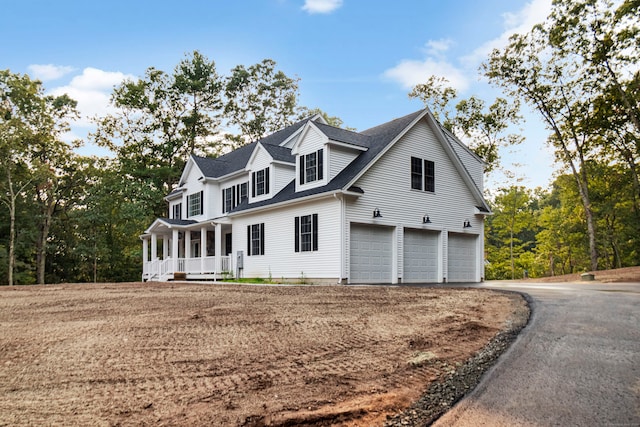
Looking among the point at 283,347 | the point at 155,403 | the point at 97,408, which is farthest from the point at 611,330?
the point at 97,408

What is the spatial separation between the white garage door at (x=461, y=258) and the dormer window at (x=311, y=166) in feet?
20.9

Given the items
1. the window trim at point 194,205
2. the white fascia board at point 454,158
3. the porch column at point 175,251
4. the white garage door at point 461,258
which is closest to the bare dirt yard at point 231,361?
the white garage door at point 461,258

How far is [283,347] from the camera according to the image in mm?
4941

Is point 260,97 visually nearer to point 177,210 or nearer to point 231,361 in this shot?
point 177,210

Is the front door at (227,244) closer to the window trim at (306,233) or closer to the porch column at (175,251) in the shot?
the porch column at (175,251)

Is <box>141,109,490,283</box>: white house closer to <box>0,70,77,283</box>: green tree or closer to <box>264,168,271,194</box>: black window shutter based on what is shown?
<box>264,168,271,194</box>: black window shutter

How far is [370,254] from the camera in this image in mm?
16125

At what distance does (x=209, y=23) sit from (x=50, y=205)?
2590cm

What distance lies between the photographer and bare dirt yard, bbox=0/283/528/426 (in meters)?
3.20

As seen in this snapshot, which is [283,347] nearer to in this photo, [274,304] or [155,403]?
[155,403]

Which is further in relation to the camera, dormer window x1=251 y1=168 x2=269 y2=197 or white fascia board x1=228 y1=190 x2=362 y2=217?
dormer window x1=251 y1=168 x2=269 y2=197

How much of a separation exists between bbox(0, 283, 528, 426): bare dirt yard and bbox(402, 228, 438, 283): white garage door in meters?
9.31

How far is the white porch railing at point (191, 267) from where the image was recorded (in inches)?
822

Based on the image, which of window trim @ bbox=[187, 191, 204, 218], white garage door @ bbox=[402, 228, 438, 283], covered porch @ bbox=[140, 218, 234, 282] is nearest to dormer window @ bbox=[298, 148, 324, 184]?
white garage door @ bbox=[402, 228, 438, 283]
